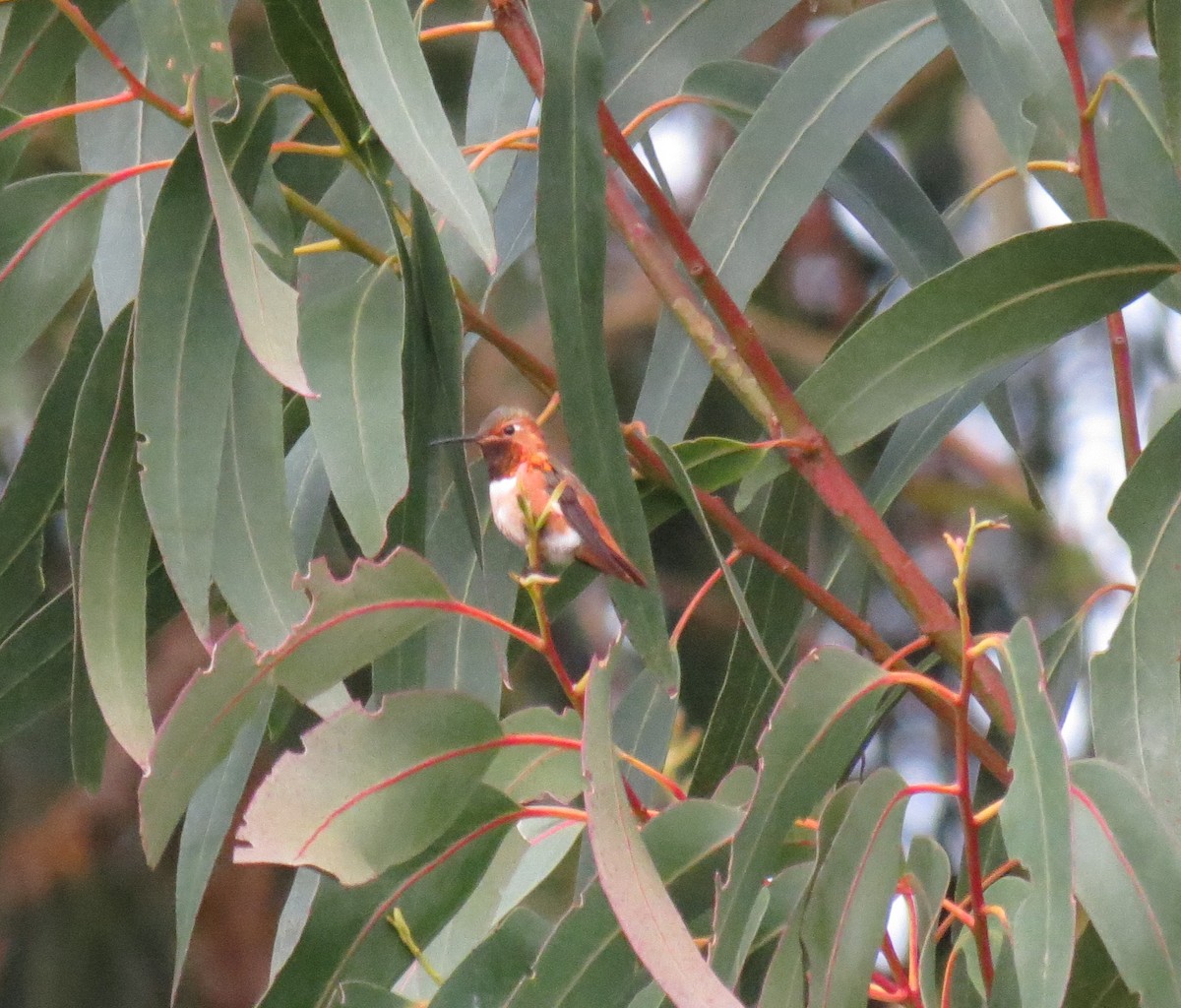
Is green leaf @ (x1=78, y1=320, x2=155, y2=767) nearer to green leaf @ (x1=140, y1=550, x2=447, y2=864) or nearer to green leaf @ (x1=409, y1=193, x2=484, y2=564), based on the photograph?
green leaf @ (x1=140, y1=550, x2=447, y2=864)

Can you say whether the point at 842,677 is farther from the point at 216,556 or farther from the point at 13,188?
the point at 13,188

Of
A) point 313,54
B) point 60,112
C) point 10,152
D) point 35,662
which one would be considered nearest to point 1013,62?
point 313,54

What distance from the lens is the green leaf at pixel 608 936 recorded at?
5.13 ft

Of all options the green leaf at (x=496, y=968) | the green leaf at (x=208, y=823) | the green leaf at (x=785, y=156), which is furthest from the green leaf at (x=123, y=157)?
the green leaf at (x=496, y=968)

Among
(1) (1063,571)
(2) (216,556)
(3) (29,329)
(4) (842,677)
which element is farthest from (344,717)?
(1) (1063,571)

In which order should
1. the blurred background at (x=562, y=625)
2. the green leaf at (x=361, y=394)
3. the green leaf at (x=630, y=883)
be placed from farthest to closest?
the blurred background at (x=562, y=625), the green leaf at (x=361, y=394), the green leaf at (x=630, y=883)

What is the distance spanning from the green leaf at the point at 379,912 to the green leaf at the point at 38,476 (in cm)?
67

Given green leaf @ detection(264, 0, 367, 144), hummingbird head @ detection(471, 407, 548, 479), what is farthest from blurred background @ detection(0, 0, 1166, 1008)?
green leaf @ detection(264, 0, 367, 144)

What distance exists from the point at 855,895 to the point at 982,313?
734 mm

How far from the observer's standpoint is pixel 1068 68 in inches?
78.5

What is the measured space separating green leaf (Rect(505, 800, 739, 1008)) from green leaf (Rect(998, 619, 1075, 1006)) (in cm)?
32

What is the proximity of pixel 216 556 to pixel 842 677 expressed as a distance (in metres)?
0.70

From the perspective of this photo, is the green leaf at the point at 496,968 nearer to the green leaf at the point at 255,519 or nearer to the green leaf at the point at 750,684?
the green leaf at the point at 255,519

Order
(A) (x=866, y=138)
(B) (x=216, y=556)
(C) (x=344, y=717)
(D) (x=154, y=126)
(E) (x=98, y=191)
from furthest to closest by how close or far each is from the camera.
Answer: (A) (x=866, y=138) → (D) (x=154, y=126) → (E) (x=98, y=191) → (B) (x=216, y=556) → (C) (x=344, y=717)
